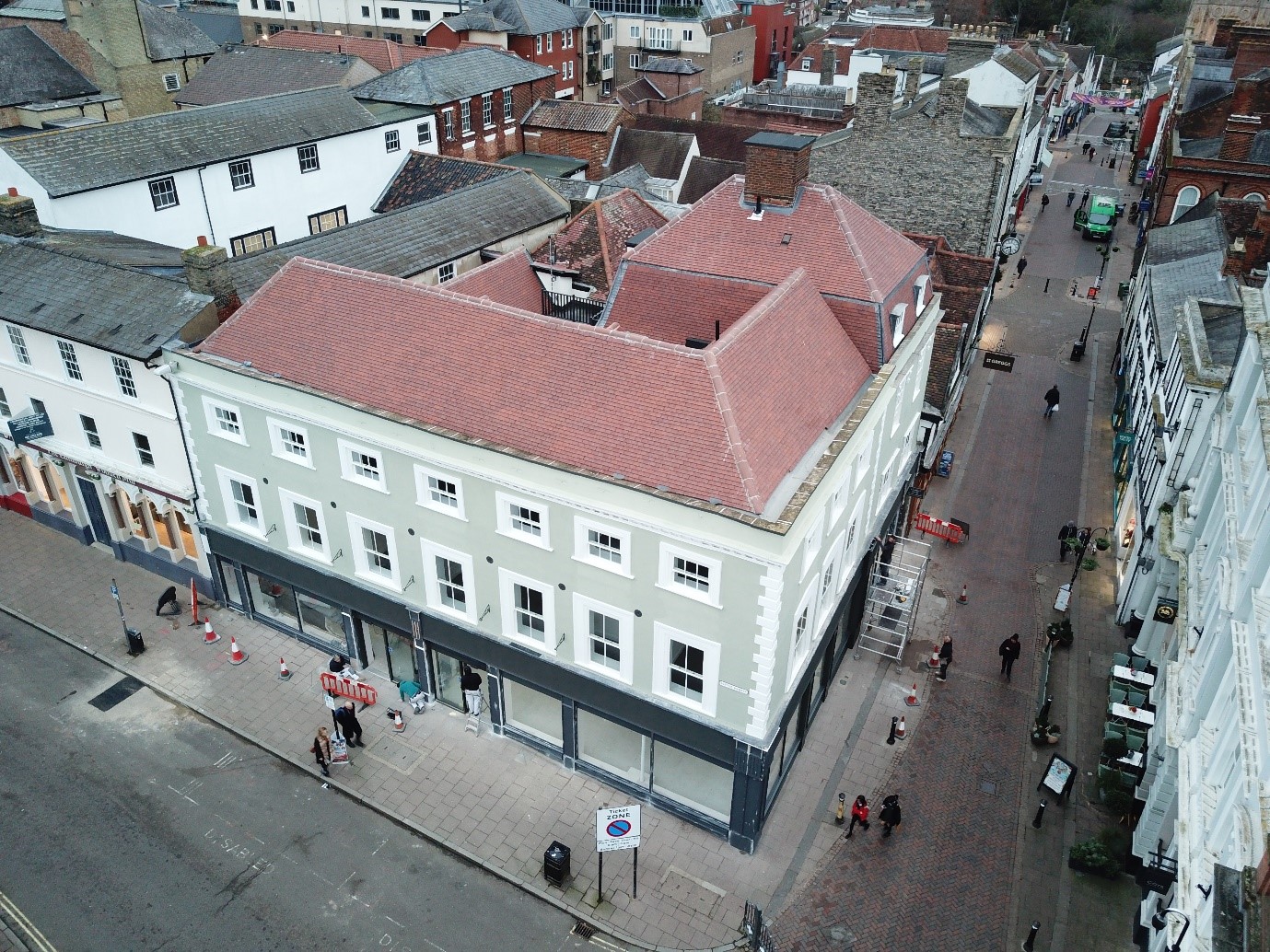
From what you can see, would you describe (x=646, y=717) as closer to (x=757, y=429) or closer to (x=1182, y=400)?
(x=757, y=429)

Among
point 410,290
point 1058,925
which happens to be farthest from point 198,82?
point 1058,925

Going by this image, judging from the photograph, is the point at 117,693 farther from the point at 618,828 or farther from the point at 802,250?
the point at 802,250

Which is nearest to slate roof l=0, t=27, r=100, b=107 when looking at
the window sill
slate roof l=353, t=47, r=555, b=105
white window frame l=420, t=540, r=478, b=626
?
slate roof l=353, t=47, r=555, b=105

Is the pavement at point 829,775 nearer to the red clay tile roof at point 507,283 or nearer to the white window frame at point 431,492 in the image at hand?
the white window frame at point 431,492

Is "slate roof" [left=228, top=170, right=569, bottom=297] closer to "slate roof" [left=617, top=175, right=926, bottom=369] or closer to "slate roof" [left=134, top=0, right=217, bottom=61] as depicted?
"slate roof" [left=617, top=175, right=926, bottom=369]

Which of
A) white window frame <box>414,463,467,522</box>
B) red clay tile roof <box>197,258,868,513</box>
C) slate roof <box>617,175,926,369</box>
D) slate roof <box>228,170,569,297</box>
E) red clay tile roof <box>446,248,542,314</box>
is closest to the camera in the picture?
red clay tile roof <box>197,258,868,513</box>

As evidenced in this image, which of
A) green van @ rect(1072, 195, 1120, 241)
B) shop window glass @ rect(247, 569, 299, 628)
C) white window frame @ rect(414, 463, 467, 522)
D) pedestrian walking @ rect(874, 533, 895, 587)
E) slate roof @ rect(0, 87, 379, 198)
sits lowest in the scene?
shop window glass @ rect(247, 569, 299, 628)
